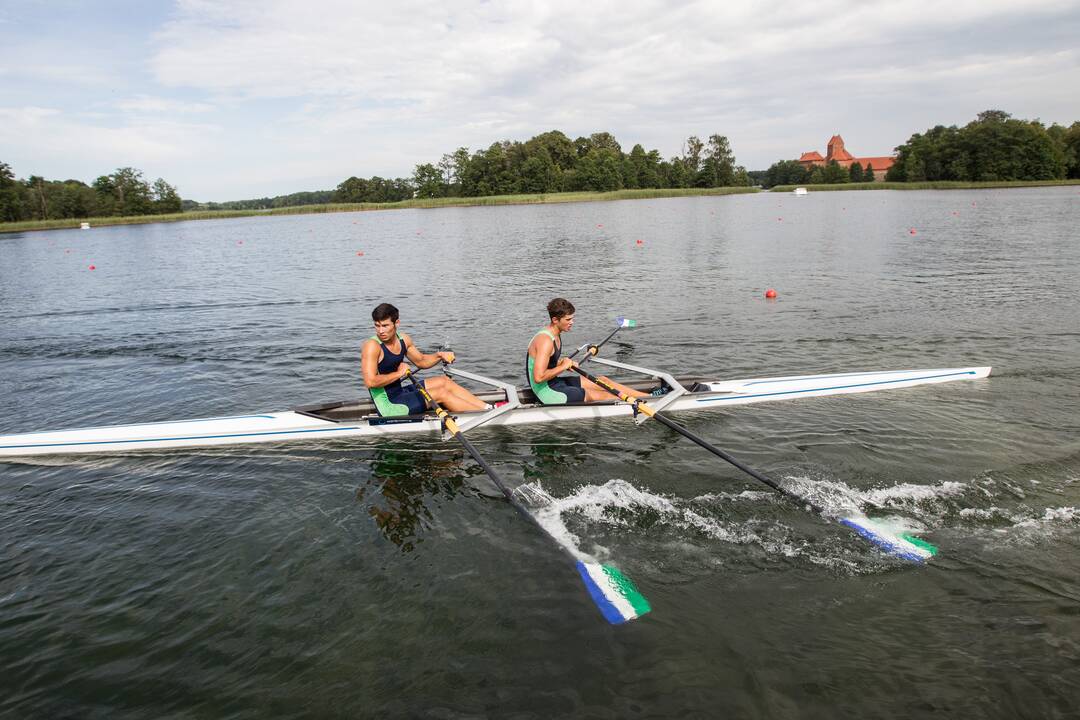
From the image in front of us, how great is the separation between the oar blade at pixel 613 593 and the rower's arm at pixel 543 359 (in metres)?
3.31

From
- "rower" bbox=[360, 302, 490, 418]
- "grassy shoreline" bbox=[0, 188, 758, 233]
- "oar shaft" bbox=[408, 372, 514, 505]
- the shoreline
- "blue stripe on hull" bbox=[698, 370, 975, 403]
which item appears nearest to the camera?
"oar shaft" bbox=[408, 372, 514, 505]

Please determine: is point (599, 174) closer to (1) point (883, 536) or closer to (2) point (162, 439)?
(2) point (162, 439)

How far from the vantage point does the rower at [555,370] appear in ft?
26.9

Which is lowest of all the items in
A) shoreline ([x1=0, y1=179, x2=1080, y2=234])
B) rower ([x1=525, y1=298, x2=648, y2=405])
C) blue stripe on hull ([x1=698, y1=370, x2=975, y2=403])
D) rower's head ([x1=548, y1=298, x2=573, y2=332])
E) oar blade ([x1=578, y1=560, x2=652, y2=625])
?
oar blade ([x1=578, y1=560, x2=652, y2=625])

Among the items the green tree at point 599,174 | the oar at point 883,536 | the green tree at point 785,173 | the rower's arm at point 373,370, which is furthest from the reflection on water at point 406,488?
the green tree at point 785,173

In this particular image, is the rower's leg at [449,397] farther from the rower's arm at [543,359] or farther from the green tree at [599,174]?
the green tree at [599,174]

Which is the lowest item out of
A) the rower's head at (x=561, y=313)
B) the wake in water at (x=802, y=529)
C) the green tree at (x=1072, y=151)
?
the wake in water at (x=802, y=529)

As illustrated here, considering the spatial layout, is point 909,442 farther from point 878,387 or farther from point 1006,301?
point 1006,301

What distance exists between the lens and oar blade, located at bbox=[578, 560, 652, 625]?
496 cm

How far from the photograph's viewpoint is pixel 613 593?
5.16m

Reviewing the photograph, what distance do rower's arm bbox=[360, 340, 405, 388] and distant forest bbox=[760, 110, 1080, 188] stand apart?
112m

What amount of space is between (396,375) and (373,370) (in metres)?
0.30

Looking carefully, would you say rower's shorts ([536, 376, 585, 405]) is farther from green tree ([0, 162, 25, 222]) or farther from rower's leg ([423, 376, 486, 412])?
green tree ([0, 162, 25, 222])

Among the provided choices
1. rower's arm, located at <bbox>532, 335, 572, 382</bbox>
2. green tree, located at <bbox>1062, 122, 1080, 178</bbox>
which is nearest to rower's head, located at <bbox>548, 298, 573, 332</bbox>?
rower's arm, located at <bbox>532, 335, 572, 382</bbox>
